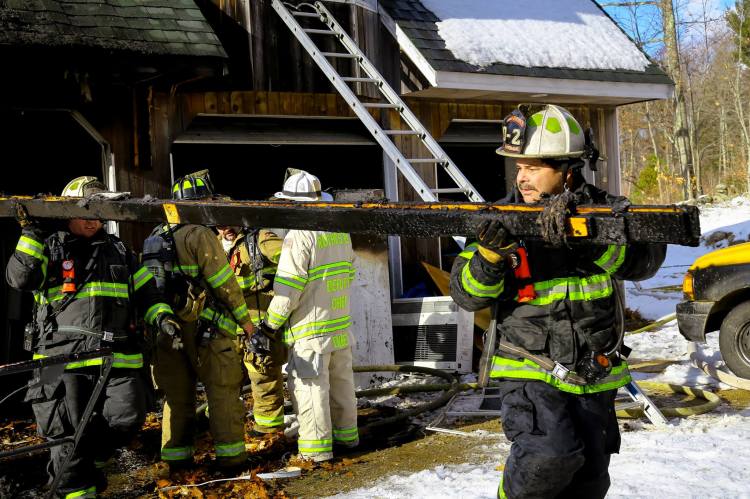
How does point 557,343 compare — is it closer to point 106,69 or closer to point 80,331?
point 80,331

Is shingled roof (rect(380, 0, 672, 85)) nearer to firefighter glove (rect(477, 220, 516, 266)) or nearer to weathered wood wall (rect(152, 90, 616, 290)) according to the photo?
weathered wood wall (rect(152, 90, 616, 290))

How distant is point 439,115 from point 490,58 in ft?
3.35

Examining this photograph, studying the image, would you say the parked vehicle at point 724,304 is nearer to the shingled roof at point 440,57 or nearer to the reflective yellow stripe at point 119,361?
the shingled roof at point 440,57

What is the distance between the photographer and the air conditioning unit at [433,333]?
9.15 metres

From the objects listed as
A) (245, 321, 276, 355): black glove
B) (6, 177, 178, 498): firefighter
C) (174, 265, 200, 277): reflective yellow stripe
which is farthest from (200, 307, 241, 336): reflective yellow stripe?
(6, 177, 178, 498): firefighter

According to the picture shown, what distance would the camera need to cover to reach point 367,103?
29.6ft

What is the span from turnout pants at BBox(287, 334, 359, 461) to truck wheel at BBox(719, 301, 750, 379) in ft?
12.8

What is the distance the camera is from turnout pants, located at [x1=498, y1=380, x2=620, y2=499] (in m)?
3.24

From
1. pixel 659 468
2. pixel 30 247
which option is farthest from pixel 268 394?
pixel 659 468

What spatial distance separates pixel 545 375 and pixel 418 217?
2.91 ft

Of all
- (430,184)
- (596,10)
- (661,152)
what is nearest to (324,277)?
(430,184)

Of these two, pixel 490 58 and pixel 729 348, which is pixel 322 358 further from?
pixel 490 58

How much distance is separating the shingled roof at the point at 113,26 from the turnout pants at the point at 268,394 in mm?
2923

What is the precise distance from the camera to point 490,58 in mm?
9945
